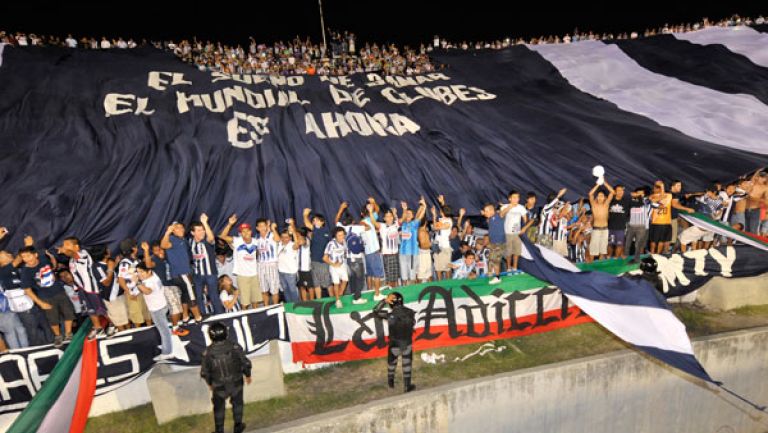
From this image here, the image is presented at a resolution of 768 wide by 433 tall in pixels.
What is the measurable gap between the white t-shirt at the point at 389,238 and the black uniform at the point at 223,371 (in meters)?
3.28

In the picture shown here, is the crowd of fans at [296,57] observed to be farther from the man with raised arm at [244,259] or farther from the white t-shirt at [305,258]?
the man with raised arm at [244,259]

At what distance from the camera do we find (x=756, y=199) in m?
9.77

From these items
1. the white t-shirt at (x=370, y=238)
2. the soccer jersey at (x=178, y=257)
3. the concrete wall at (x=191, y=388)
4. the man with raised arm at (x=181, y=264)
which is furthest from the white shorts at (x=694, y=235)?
the soccer jersey at (x=178, y=257)

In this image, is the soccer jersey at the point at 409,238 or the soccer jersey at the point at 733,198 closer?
the soccer jersey at the point at 409,238

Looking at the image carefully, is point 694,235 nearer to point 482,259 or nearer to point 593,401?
point 593,401

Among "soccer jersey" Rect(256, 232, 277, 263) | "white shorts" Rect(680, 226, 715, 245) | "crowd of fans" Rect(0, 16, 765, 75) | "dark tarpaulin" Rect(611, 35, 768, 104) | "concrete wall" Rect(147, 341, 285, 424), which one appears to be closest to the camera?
"concrete wall" Rect(147, 341, 285, 424)

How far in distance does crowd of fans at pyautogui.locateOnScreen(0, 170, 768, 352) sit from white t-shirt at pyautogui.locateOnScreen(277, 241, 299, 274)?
0.08 ft

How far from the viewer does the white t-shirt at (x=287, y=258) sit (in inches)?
310

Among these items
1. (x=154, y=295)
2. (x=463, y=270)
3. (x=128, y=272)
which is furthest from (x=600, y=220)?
(x=128, y=272)

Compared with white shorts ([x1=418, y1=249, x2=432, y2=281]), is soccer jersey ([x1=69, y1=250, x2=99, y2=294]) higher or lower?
higher

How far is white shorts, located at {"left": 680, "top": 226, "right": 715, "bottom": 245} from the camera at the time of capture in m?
9.48

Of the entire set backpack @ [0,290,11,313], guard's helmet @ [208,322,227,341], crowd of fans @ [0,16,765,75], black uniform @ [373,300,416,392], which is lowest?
black uniform @ [373,300,416,392]

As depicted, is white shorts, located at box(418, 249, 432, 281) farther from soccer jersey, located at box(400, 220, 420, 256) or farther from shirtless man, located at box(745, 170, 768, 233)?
shirtless man, located at box(745, 170, 768, 233)

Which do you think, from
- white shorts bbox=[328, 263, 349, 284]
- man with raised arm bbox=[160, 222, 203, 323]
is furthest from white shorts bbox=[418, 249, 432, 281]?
man with raised arm bbox=[160, 222, 203, 323]
